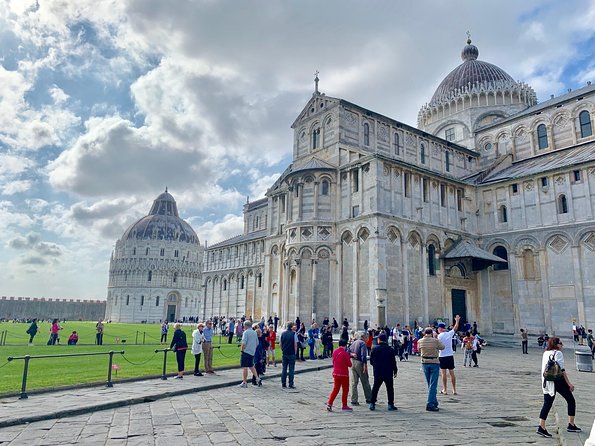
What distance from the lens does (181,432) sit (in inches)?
278

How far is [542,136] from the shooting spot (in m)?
37.1

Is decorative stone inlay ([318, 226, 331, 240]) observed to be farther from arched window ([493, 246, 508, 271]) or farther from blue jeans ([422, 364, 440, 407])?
blue jeans ([422, 364, 440, 407])

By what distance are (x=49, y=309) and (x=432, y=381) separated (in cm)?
9746

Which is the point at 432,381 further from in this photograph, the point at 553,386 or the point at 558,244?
the point at 558,244

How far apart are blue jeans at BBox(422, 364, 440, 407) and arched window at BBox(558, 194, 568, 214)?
2573 cm

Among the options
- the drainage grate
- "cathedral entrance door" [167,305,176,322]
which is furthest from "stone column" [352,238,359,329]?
"cathedral entrance door" [167,305,176,322]

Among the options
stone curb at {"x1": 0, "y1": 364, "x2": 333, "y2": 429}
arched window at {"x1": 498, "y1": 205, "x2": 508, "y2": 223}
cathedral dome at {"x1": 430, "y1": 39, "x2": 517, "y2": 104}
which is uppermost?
cathedral dome at {"x1": 430, "y1": 39, "x2": 517, "y2": 104}

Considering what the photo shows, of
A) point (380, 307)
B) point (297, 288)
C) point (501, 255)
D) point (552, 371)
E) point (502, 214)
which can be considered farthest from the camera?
point (502, 214)

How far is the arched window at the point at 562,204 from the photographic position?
95.5ft

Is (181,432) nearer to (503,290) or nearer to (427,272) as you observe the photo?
(427,272)

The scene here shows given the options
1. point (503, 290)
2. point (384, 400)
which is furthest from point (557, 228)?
point (384, 400)

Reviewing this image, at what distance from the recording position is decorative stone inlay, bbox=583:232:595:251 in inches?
1076

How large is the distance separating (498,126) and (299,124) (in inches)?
764

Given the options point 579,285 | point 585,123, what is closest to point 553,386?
point 579,285
